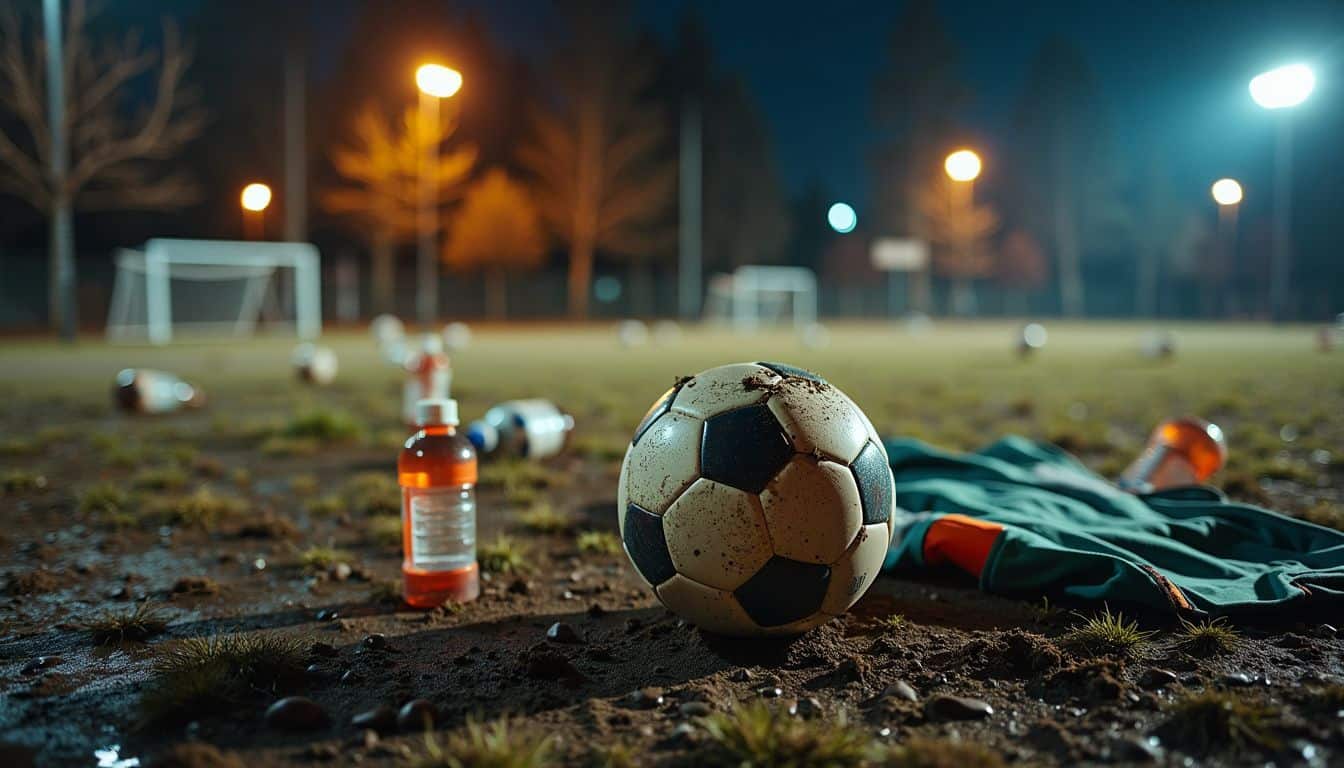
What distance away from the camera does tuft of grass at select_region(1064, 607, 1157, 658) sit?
2717 mm

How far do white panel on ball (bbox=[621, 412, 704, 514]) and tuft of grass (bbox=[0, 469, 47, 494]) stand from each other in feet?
14.1

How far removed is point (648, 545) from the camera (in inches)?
113

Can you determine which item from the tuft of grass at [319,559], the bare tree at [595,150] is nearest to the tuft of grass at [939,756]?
the tuft of grass at [319,559]

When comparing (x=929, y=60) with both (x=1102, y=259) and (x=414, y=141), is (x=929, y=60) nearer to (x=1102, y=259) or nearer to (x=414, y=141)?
(x=1102, y=259)

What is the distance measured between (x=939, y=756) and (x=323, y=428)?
621 centimetres

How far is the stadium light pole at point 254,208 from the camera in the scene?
35.4 m

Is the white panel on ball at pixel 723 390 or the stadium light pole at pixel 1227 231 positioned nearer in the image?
the white panel on ball at pixel 723 390

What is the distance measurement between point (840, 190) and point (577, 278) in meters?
35.1

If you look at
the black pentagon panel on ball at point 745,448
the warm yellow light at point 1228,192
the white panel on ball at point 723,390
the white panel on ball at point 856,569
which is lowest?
the white panel on ball at point 856,569

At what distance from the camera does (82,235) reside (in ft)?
A: 120

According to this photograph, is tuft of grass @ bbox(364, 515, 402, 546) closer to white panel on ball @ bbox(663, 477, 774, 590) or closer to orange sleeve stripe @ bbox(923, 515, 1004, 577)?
white panel on ball @ bbox(663, 477, 774, 590)

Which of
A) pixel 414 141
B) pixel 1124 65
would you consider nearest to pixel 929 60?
pixel 1124 65

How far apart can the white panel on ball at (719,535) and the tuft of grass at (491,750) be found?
2.41ft

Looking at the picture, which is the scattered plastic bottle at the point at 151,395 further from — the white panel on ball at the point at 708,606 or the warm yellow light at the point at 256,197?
the warm yellow light at the point at 256,197
